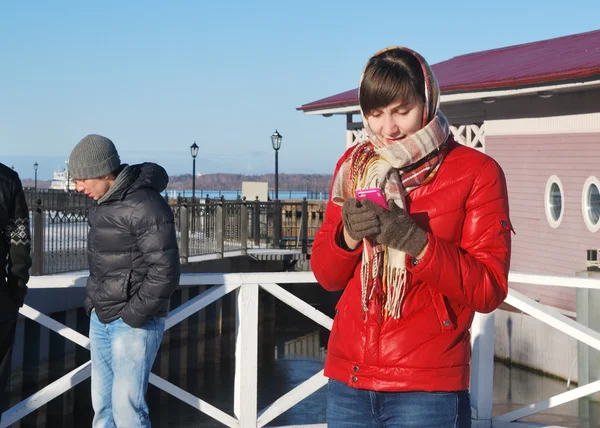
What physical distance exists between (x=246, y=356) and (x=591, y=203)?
11259 mm

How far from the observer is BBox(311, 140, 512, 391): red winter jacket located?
9.47ft

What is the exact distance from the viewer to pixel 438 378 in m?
2.90

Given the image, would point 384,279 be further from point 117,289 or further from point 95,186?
point 95,186

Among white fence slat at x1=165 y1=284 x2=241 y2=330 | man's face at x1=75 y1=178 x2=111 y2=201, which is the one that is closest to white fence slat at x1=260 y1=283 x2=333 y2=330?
white fence slat at x1=165 y1=284 x2=241 y2=330

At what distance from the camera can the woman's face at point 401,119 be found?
291 centimetres

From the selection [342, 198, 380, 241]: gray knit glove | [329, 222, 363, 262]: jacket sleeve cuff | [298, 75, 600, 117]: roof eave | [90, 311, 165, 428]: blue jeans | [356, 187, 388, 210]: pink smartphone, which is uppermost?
[298, 75, 600, 117]: roof eave

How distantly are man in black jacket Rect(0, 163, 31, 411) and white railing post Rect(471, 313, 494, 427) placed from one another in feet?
9.98

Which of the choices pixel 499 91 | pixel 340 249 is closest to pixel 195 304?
pixel 340 249

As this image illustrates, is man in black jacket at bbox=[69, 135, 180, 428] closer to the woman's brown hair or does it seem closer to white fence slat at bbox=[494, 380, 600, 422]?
the woman's brown hair

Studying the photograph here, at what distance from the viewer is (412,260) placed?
9.24ft

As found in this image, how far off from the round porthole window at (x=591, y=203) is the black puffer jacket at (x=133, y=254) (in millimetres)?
12394

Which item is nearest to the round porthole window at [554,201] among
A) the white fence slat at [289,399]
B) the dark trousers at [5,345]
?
the white fence slat at [289,399]

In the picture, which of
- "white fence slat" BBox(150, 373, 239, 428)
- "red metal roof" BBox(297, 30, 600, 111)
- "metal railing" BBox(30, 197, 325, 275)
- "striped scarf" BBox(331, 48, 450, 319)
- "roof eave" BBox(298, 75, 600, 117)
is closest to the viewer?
"striped scarf" BBox(331, 48, 450, 319)

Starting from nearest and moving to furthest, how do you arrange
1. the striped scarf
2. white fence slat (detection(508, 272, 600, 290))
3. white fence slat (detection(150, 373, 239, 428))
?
1. the striped scarf
2. white fence slat (detection(508, 272, 600, 290))
3. white fence slat (detection(150, 373, 239, 428))
